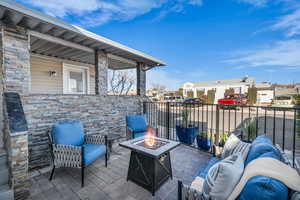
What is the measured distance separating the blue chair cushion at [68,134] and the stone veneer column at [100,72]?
4.40 feet

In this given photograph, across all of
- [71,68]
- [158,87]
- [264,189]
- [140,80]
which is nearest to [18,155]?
[264,189]

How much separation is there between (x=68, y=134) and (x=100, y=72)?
78.7 inches

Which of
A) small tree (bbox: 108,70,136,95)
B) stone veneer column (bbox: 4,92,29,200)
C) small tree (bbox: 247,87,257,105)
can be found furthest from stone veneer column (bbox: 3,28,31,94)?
small tree (bbox: 247,87,257,105)

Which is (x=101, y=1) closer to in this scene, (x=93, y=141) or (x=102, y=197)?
(x=93, y=141)

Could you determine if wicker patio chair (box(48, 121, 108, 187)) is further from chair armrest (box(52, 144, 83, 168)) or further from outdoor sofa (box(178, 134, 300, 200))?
outdoor sofa (box(178, 134, 300, 200))

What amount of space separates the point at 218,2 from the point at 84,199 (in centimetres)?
670

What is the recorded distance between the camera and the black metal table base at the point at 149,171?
6.45ft

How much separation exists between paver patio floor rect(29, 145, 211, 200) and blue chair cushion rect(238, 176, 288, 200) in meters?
1.26

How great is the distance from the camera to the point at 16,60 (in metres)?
2.45

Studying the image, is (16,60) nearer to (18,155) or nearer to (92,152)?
(18,155)

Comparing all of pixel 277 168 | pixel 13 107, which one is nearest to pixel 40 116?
pixel 13 107

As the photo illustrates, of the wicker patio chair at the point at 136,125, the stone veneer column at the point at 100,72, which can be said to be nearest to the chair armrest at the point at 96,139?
the wicker patio chair at the point at 136,125

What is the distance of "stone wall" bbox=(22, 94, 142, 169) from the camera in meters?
2.62

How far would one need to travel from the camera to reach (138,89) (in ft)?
17.0
